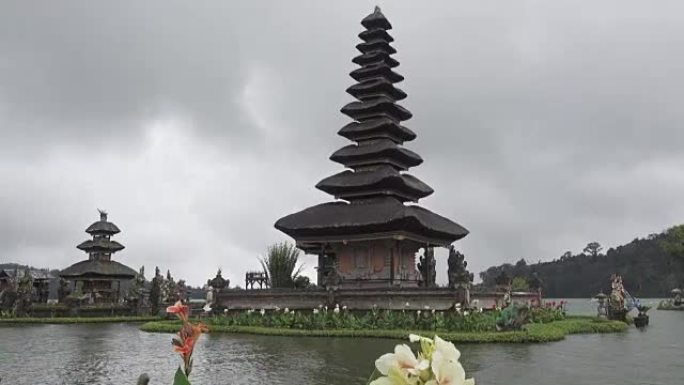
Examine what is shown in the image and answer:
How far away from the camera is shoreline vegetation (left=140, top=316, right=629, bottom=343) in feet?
59.5

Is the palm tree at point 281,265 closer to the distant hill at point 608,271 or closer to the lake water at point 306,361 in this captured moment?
the lake water at point 306,361

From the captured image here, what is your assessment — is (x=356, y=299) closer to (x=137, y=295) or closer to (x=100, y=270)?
(x=137, y=295)

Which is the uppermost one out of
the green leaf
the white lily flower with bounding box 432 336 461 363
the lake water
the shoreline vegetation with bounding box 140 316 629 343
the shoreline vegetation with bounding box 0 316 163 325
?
the white lily flower with bounding box 432 336 461 363

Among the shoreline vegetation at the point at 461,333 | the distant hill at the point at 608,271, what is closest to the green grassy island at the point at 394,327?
the shoreline vegetation at the point at 461,333

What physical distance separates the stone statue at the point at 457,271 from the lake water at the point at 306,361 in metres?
4.51

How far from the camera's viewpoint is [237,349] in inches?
666

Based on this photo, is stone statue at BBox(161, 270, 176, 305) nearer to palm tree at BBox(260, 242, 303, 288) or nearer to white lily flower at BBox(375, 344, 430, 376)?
palm tree at BBox(260, 242, 303, 288)

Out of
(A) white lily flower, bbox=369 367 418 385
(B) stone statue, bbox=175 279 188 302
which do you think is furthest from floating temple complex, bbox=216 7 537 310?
(A) white lily flower, bbox=369 367 418 385

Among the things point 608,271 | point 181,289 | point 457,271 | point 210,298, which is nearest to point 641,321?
point 457,271

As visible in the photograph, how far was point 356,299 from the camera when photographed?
24.7 meters

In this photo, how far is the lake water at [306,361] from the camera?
11586 mm

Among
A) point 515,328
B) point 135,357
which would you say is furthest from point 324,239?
point 135,357

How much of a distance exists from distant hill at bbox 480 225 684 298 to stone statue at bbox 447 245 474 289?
6604cm

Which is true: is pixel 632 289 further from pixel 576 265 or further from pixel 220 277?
pixel 220 277
